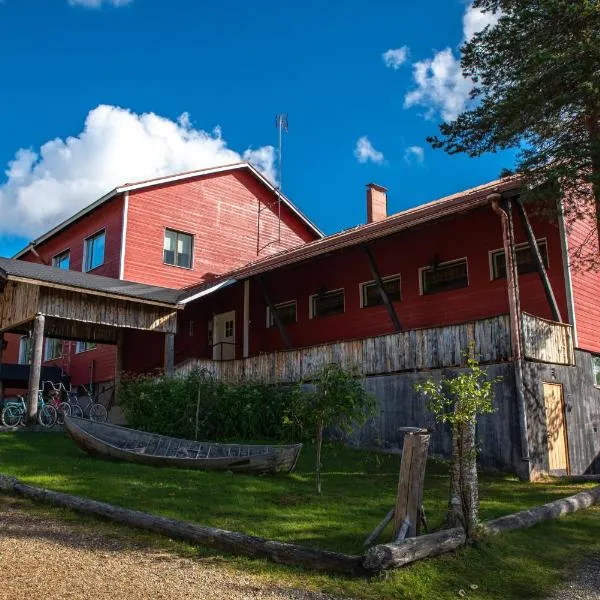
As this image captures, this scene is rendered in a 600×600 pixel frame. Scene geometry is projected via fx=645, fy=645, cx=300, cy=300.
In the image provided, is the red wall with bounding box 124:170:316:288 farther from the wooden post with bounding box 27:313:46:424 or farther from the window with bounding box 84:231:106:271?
the wooden post with bounding box 27:313:46:424

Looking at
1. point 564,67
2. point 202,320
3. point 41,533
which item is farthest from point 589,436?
point 202,320

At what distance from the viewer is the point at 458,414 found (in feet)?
24.4

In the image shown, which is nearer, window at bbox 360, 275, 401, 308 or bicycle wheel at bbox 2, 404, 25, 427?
bicycle wheel at bbox 2, 404, 25, 427

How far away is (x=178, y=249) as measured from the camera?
27.0m

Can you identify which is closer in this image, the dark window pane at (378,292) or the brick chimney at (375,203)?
the dark window pane at (378,292)

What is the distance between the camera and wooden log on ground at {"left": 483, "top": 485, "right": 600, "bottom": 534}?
8.05 metres

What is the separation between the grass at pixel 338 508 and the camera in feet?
20.7

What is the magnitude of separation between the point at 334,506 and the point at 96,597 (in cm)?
464

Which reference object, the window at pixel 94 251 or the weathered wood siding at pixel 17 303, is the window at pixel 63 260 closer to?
the window at pixel 94 251

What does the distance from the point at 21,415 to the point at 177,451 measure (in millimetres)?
7075

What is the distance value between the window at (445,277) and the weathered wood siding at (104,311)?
312 inches

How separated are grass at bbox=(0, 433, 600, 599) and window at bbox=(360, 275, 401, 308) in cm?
610

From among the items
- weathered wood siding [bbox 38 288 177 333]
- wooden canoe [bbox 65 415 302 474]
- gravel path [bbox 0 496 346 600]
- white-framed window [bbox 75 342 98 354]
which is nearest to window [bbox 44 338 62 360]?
white-framed window [bbox 75 342 98 354]

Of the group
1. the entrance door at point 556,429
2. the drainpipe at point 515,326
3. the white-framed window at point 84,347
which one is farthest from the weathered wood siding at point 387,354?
the white-framed window at point 84,347
